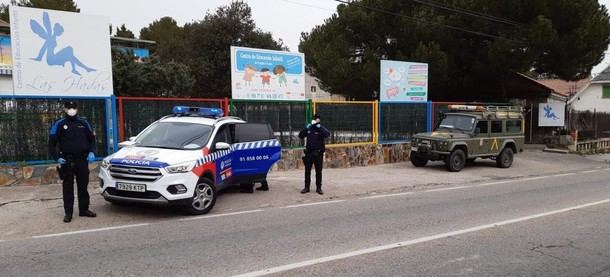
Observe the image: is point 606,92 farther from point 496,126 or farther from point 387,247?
point 387,247

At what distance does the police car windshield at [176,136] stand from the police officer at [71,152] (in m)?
1.05

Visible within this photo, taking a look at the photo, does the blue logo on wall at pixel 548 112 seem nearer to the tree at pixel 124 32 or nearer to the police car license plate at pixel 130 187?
the police car license plate at pixel 130 187

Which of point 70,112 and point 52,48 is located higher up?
point 52,48

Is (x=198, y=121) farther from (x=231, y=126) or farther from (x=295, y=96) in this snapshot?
(x=295, y=96)

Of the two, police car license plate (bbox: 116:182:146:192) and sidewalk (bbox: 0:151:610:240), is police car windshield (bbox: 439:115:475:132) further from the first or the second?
police car license plate (bbox: 116:182:146:192)

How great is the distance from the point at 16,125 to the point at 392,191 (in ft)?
28.5

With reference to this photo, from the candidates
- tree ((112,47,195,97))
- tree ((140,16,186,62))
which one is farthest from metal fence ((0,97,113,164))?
tree ((140,16,186,62))

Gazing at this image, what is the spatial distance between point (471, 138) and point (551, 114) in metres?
12.0

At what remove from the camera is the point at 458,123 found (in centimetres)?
1633

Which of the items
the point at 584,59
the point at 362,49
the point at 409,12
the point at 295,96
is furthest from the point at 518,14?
the point at 295,96

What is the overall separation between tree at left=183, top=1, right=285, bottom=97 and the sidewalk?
25547 millimetres

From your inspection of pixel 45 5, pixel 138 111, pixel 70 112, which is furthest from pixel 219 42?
pixel 70 112

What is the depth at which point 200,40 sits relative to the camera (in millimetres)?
39062

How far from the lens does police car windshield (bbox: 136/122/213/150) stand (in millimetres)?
8531
